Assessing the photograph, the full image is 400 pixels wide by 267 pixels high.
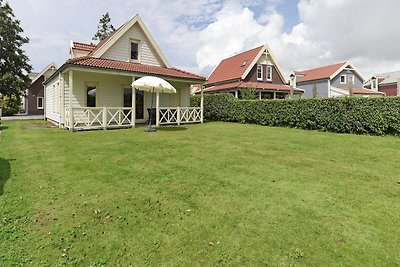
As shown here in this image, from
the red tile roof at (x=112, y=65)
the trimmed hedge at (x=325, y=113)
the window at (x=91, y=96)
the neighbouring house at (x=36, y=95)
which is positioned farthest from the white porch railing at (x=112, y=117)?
the neighbouring house at (x=36, y=95)

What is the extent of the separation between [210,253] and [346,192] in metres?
3.12

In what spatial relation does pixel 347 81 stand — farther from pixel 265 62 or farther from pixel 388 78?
pixel 265 62

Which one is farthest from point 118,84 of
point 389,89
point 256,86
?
point 389,89

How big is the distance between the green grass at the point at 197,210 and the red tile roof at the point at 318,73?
114 feet

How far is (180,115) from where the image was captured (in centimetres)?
1755

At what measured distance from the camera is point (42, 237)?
3.09 meters

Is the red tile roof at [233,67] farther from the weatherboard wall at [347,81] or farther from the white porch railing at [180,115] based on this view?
the weatherboard wall at [347,81]

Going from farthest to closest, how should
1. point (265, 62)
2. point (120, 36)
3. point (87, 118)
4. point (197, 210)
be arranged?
point (265, 62) → point (120, 36) → point (87, 118) → point (197, 210)

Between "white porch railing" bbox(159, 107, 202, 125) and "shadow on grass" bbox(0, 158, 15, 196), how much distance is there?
9.90 metres

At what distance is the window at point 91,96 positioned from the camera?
15.1 metres

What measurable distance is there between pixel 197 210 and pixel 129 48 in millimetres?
15910

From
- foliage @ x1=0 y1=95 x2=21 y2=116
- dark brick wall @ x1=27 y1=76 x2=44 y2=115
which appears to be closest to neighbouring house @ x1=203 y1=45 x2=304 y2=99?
dark brick wall @ x1=27 y1=76 x2=44 y2=115

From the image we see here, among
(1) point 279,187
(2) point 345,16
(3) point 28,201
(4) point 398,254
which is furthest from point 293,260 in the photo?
(2) point 345,16

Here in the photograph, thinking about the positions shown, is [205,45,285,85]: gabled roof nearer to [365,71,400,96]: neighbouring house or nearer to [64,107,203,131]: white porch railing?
[64,107,203,131]: white porch railing
